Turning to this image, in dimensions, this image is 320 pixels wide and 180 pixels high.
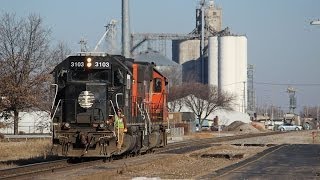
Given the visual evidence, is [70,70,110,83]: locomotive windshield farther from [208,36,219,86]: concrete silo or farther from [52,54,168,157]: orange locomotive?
[208,36,219,86]: concrete silo

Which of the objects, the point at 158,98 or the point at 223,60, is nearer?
the point at 158,98

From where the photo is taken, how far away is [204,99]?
4333 inches

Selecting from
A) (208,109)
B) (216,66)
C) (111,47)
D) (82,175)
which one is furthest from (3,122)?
(216,66)

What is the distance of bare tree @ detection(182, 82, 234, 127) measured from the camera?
106581 mm

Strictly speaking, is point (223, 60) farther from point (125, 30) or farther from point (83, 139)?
point (83, 139)

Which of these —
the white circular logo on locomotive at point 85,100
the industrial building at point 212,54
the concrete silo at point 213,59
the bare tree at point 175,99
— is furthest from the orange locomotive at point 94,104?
the concrete silo at point 213,59

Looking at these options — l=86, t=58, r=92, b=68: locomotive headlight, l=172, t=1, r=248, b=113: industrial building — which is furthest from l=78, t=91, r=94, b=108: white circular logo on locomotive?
l=172, t=1, r=248, b=113: industrial building

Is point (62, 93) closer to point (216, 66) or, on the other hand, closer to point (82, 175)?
point (82, 175)

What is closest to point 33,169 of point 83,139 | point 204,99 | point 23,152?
point 83,139

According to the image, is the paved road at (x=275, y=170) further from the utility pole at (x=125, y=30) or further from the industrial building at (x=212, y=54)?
the industrial building at (x=212, y=54)

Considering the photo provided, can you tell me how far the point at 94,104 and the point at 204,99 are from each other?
293 feet

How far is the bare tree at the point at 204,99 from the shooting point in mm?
106581

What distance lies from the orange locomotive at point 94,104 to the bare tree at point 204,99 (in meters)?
77.7

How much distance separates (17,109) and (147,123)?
821 inches
